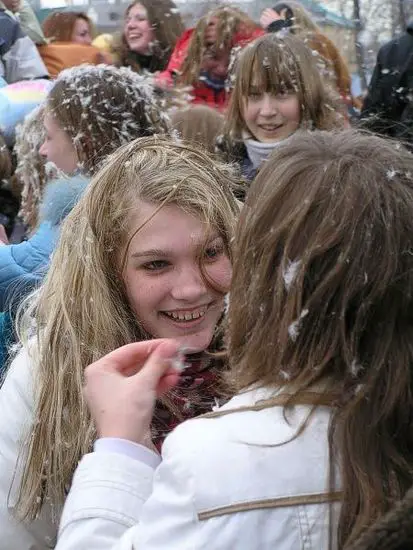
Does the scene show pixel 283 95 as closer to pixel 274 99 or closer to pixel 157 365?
pixel 274 99

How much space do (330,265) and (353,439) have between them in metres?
0.27

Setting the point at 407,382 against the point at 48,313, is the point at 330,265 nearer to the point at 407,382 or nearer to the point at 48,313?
the point at 407,382

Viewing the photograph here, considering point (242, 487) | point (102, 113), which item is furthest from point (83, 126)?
point (242, 487)

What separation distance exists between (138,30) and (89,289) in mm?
4074

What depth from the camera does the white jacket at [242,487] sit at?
1416 mm

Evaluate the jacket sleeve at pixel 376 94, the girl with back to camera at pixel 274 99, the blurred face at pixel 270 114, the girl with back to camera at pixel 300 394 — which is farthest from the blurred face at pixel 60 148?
the girl with back to camera at pixel 300 394

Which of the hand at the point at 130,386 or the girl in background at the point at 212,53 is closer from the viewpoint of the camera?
the hand at the point at 130,386

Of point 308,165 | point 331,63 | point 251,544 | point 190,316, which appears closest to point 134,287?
point 190,316

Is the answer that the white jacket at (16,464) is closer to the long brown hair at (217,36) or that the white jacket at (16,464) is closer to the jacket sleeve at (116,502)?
the jacket sleeve at (116,502)

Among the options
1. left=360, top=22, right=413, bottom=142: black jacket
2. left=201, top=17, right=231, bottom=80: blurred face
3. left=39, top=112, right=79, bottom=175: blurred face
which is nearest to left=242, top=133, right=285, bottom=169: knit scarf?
left=360, top=22, right=413, bottom=142: black jacket

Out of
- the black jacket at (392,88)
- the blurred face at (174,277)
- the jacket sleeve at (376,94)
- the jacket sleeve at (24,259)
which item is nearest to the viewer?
the blurred face at (174,277)

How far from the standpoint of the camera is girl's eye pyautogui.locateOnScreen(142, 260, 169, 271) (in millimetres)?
2262

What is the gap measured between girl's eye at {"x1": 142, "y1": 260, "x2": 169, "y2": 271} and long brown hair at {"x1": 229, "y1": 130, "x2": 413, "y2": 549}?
2.33 ft

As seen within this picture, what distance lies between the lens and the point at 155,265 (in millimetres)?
2268
